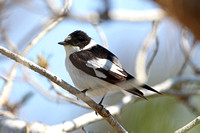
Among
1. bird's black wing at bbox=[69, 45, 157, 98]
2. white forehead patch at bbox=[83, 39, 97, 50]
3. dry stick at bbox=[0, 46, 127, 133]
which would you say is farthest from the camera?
white forehead patch at bbox=[83, 39, 97, 50]

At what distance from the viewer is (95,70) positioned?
3.11m

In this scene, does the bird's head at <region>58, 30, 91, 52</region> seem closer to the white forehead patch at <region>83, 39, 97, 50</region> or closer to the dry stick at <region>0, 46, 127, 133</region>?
the white forehead patch at <region>83, 39, 97, 50</region>

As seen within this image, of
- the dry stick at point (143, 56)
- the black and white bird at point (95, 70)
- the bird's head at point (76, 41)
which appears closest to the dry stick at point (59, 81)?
the black and white bird at point (95, 70)

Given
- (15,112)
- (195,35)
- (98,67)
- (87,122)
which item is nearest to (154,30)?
(98,67)

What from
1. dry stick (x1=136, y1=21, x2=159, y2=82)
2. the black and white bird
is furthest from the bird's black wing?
dry stick (x1=136, y1=21, x2=159, y2=82)

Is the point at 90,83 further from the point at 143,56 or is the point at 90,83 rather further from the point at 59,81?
the point at 143,56

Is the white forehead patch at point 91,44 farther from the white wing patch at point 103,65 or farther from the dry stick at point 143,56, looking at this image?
the dry stick at point 143,56

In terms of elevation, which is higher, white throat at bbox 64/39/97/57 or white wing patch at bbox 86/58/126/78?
white throat at bbox 64/39/97/57

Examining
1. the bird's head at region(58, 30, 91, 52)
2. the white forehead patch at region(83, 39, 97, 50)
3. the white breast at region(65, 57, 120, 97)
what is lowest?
the white breast at region(65, 57, 120, 97)

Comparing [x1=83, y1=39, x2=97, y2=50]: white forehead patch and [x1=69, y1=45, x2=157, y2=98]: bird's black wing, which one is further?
[x1=83, y1=39, x2=97, y2=50]: white forehead patch

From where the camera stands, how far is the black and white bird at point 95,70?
3.03m

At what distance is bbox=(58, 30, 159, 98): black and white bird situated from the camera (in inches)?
119

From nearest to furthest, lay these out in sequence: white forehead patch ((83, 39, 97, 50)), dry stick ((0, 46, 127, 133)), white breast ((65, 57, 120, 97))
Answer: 1. dry stick ((0, 46, 127, 133))
2. white breast ((65, 57, 120, 97))
3. white forehead patch ((83, 39, 97, 50))

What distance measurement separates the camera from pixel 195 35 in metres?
1.16
